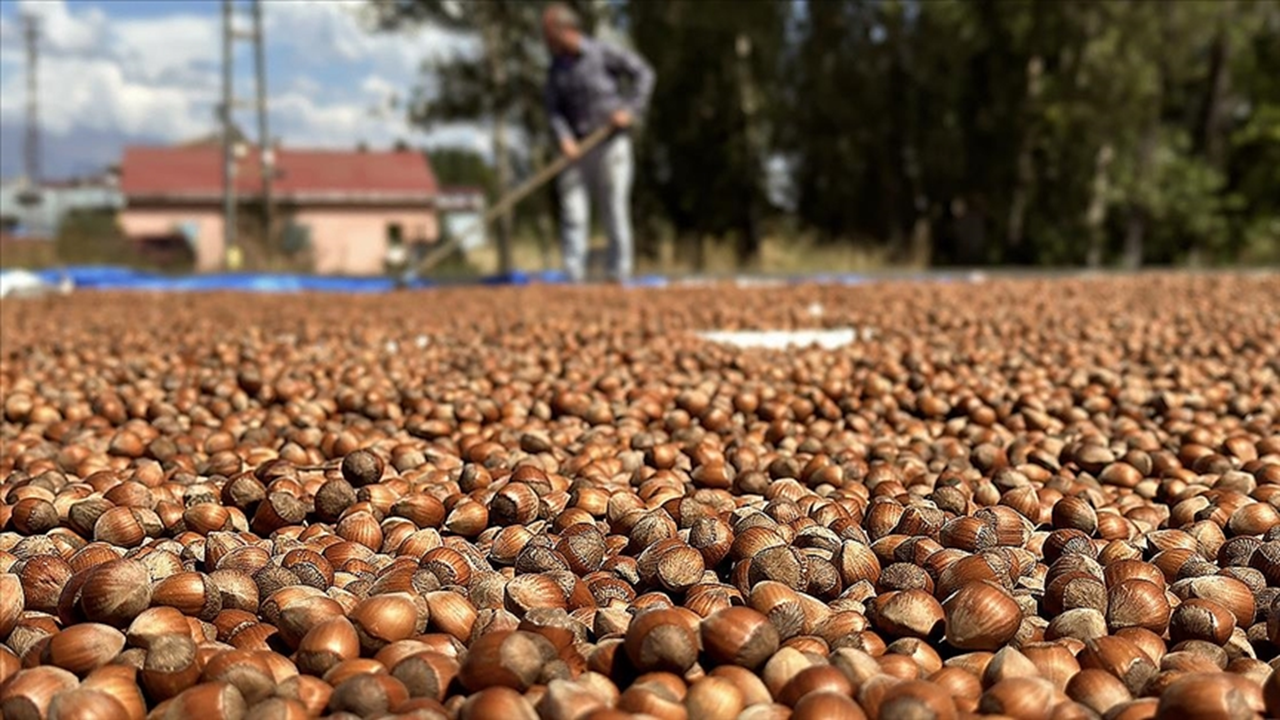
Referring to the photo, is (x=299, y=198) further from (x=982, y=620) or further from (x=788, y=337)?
(x=982, y=620)

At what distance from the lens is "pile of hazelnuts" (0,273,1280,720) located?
3.94 feet

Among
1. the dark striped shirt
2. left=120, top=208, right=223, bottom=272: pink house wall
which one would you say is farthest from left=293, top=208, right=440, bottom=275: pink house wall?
the dark striped shirt

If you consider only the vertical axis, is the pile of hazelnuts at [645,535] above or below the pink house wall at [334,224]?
below

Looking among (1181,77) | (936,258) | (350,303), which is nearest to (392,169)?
(936,258)

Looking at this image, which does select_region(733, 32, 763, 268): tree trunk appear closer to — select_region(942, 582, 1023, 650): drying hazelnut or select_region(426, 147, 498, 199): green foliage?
select_region(942, 582, 1023, 650): drying hazelnut

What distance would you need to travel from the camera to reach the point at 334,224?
33.1 m

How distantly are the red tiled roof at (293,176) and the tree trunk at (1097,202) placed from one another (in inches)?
853

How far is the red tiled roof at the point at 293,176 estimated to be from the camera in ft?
105

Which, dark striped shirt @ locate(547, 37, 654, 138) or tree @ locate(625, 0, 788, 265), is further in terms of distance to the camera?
tree @ locate(625, 0, 788, 265)

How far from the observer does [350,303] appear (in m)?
6.78

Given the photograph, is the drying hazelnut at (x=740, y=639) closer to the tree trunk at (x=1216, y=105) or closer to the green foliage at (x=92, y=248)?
the green foliage at (x=92, y=248)

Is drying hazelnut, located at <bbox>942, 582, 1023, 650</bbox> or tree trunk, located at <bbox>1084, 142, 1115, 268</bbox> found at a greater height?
tree trunk, located at <bbox>1084, 142, 1115, 268</bbox>

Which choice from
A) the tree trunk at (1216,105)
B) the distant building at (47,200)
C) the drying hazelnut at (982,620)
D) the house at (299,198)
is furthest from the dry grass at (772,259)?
the distant building at (47,200)

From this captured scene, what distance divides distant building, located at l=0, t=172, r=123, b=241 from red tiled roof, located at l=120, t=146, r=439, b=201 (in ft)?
6.26
